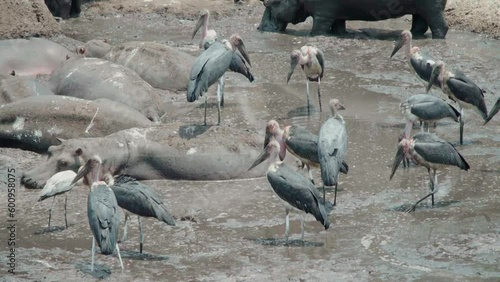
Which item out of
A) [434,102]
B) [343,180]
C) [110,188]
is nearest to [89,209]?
[110,188]

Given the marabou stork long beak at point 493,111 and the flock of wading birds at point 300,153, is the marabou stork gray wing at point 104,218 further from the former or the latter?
the marabou stork long beak at point 493,111

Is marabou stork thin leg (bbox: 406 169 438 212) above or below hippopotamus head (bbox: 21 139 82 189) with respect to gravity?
above

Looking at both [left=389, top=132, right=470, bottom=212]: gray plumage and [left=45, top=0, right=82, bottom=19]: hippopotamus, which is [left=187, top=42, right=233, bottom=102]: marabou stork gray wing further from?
[left=45, top=0, right=82, bottom=19]: hippopotamus

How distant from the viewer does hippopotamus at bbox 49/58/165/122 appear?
13.6 metres

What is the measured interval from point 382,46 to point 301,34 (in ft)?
6.96

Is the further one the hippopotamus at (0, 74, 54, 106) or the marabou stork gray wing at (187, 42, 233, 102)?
the hippopotamus at (0, 74, 54, 106)

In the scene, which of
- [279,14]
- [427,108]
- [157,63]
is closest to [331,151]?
[427,108]

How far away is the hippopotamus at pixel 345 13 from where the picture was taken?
731 inches

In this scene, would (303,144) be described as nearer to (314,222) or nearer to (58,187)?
(314,222)

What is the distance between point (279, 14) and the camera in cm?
1952

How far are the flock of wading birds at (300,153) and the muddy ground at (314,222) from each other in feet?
0.78

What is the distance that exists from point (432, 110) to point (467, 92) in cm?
86

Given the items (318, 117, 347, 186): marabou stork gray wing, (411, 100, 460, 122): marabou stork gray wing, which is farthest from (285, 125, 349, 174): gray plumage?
(411, 100, 460, 122): marabou stork gray wing

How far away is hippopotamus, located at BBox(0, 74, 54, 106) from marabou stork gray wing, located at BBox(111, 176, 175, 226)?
4365mm
